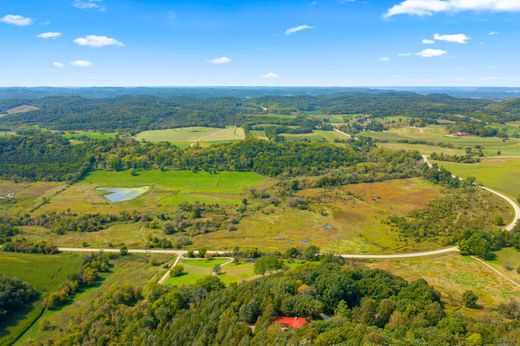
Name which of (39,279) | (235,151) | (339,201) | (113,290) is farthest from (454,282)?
(235,151)

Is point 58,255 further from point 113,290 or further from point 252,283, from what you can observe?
point 252,283

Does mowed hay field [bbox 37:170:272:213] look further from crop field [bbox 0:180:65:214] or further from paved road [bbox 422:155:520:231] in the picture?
paved road [bbox 422:155:520:231]

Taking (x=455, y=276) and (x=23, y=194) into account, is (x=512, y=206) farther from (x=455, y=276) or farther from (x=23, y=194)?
(x=23, y=194)

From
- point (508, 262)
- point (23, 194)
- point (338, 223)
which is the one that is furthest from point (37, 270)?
point (508, 262)

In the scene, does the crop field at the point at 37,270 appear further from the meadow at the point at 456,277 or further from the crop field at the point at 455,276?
the crop field at the point at 455,276

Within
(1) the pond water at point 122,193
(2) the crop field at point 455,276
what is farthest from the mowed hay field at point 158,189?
(2) the crop field at point 455,276
